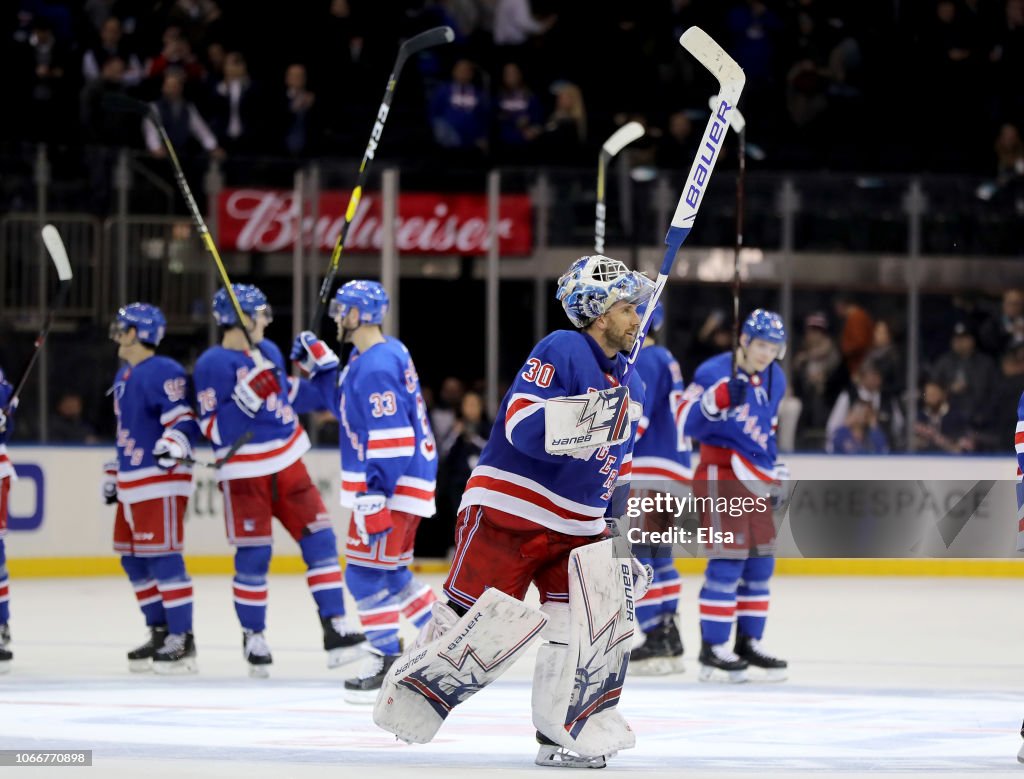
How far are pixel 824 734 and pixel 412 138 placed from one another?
24.8ft

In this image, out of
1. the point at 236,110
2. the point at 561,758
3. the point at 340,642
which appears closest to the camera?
the point at 561,758

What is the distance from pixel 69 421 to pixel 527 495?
21.4ft

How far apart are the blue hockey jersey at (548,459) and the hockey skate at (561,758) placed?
1.66 feet

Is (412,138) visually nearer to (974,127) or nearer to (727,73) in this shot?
(974,127)

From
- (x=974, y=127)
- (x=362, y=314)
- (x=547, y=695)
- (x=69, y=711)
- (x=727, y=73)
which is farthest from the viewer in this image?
(x=974, y=127)

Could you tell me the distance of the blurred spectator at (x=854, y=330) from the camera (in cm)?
1123

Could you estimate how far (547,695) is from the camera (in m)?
4.50

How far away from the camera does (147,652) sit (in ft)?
22.5

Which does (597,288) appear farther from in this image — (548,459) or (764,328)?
(764,328)

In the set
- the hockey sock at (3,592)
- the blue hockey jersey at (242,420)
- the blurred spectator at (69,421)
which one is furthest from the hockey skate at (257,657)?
the blurred spectator at (69,421)

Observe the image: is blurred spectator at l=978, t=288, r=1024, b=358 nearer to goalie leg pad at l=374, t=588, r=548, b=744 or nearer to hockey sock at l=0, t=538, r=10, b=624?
hockey sock at l=0, t=538, r=10, b=624

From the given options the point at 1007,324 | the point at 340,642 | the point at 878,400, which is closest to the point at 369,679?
the point at 340,642

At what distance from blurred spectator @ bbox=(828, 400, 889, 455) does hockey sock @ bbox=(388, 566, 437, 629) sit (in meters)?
5.39

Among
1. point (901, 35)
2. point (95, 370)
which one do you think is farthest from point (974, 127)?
point (95, 370)
